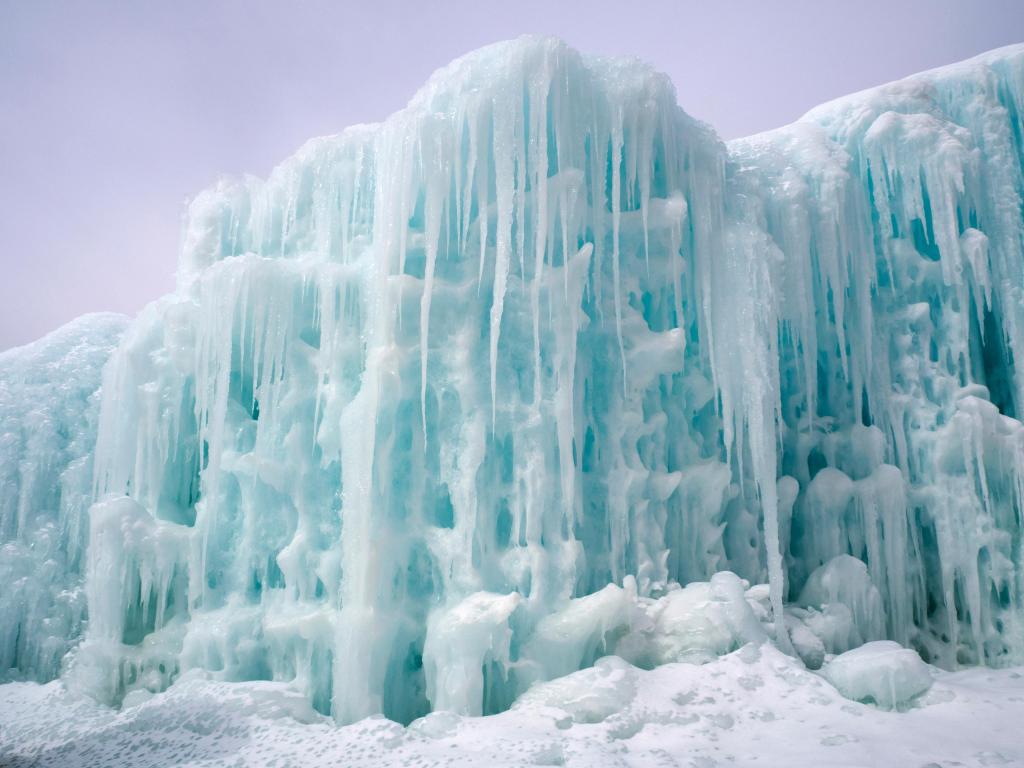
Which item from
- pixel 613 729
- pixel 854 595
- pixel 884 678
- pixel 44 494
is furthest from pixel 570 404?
pixel 44 494

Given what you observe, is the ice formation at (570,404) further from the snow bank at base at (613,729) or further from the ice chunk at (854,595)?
the snow bank at base at (613,729)

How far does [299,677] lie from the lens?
277 inches

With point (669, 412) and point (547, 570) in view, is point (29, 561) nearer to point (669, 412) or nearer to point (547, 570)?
point (547, 570)

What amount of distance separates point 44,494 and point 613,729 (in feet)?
31.1

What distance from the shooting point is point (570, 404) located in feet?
23.6

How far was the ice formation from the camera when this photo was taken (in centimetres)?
695

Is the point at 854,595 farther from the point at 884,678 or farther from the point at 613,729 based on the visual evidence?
the point at 613,729

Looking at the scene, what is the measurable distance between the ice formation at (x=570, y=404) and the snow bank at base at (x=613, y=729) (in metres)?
0.43

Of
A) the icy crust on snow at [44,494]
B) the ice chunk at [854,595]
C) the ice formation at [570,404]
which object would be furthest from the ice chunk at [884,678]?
the icy crust on snow at [44,494]

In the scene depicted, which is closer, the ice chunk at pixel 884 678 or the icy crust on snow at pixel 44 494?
the ice chunk at pixel 884 678

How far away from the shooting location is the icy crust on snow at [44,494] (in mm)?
9844

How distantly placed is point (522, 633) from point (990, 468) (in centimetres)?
565

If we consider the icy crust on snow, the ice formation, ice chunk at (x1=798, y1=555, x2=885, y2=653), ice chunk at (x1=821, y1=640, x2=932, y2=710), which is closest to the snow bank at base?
ice chunk at (x1=821, y1=640, x2=932, y2=710)

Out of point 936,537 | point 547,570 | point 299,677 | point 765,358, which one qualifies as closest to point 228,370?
point 299,677
